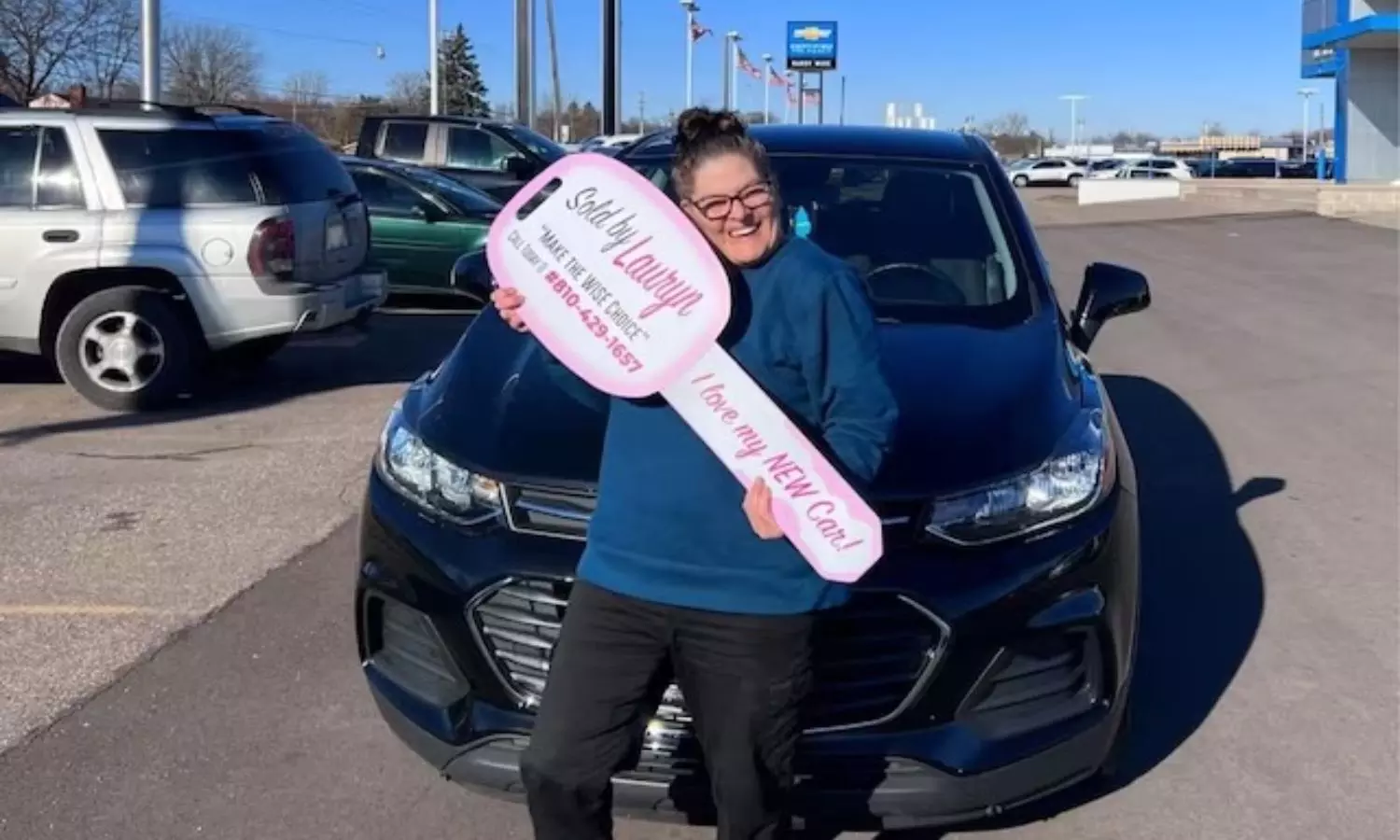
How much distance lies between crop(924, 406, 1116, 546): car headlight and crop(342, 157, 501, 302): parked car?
33.4 feet

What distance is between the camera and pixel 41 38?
35.9 metres

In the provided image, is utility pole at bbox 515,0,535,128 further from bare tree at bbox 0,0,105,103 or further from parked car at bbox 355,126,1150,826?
parked car at bbox 355,126,1150,826

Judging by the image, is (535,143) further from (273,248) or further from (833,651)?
(833,651)

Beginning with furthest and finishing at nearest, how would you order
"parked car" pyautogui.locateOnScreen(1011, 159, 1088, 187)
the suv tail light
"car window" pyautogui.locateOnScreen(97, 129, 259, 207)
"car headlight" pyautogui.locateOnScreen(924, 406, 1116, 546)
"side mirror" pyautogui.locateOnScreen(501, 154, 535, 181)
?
1. "parked car" pyautogui.locateOnScreen(1011, 159, 1088, 187)
2. "side mirror" pyautogui.locateOnScreen(501, 154, 535, 181)
3. "car window" pyautogui.locateOnScreen(97, 129, 259, 207)
4. the suv tail light
5. "car headlight" pyautogui.locateOnScreen(924, 406, 1116, 546)

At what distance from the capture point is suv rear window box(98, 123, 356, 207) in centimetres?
899

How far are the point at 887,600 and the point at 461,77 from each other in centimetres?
8208

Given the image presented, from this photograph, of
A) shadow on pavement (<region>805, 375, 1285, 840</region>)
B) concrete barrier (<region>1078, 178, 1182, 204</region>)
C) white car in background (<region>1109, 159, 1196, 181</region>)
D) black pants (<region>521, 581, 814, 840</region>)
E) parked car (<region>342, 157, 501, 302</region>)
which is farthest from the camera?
white car in background (<region>1109, 159, 1196, 181</region>)

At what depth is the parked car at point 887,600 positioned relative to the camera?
3191 millimetres

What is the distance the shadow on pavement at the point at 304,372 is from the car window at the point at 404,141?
5.72 metres

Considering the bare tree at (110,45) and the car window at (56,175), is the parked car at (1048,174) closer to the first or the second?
the bare tree at (110,45)

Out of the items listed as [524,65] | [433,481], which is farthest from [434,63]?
[433,481]

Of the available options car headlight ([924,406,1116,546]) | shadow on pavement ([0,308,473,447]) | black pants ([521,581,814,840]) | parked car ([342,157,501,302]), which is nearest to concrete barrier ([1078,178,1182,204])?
parked car ([342,157,501,302])

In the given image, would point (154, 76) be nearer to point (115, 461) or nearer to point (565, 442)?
point (115, 461)


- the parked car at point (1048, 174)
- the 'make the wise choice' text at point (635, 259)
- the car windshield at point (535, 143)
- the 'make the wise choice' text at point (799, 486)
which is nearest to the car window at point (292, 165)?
the 'make the wise choice' text at point (635, 259)
